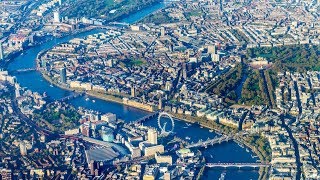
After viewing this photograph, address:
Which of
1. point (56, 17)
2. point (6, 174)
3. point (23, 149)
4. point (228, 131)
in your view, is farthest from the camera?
point (56, 17)

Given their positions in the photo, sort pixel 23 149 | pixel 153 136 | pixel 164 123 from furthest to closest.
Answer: pixel 164 123, pixel 153 136, pixel 23 149

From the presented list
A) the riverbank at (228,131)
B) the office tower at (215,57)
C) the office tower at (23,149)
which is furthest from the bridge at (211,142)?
the office tower at (215,57)

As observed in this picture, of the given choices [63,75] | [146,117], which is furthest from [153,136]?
[63,75]

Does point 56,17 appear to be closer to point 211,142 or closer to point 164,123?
point 164,123

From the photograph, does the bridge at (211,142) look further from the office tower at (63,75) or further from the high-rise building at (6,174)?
the office tower at (63,75)

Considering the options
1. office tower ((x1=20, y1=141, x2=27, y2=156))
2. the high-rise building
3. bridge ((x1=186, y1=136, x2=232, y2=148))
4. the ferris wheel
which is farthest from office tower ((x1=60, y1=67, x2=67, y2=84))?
the high-rise building

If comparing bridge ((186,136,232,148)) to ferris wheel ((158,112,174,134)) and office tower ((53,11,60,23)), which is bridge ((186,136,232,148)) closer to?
ferris wheel ((158,112,174,134))

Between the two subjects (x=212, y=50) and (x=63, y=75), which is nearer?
(x=63, y=75)

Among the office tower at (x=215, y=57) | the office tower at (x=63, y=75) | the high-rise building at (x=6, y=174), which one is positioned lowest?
the high-rise building at (x=6, y=174)
